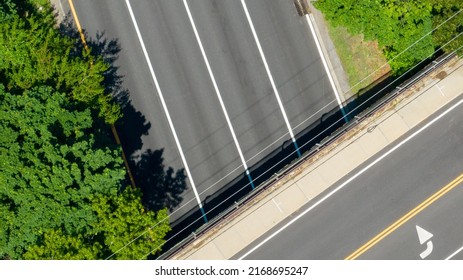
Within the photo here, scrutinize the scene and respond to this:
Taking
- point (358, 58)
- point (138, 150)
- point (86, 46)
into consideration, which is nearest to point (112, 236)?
point (138, 150)

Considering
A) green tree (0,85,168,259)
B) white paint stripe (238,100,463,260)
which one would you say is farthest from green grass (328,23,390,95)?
Answer: green tree (0,85,168,259)

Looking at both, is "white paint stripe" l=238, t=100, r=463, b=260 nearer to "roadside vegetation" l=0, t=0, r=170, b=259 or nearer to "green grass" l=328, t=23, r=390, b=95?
"green grass" l=328, t=23, r=390, b=95

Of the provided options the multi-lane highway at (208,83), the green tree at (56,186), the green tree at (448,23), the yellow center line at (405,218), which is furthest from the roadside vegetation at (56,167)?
the green tree at (448,23)

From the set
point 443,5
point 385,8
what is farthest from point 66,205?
point 443,5

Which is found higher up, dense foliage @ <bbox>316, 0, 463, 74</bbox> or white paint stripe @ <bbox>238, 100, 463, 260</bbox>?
dense foliage @ <bbox>316, 0, 463, 74</bbox>

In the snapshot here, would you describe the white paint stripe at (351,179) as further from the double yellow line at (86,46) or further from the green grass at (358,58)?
the double yellow line at (86,46)

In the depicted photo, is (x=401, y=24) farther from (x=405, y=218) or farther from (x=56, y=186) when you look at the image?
(x=56, y=186)

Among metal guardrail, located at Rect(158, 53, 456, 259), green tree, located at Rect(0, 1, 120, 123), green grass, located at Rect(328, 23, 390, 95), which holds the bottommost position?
metal guardrail, located at Rect(158, 53, 456, 259)
